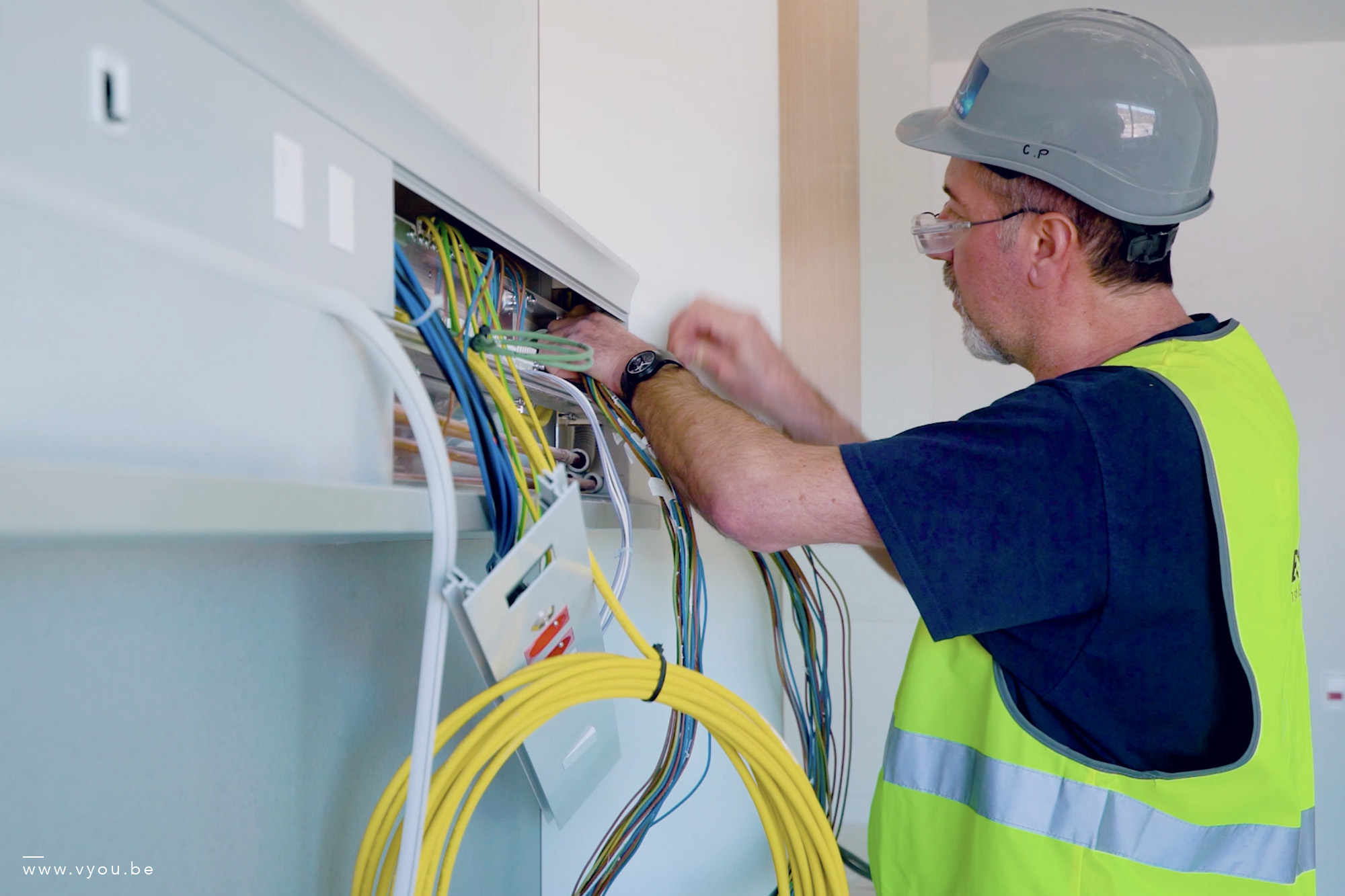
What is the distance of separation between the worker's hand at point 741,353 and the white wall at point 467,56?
0.29m

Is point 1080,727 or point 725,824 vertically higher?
point 1080,727

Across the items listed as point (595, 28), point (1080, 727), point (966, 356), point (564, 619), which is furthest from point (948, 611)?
point (966, 356)

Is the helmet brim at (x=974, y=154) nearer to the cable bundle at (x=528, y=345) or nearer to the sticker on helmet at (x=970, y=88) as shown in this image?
the sticker on helmet at (x=970, y=88)

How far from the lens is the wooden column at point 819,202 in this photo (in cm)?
139

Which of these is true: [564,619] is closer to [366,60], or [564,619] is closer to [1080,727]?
[366,60]

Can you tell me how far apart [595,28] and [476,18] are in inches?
11.0

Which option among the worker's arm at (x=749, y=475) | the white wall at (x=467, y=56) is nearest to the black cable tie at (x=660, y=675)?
the worker's arm at (x=749, y=475)

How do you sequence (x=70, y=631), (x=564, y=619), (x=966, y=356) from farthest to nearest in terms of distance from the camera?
(x=966, y=356), (x=564, y=619), (x=70, y=631)

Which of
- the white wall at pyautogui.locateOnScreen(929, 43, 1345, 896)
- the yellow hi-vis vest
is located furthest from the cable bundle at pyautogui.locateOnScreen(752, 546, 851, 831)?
the white wall at pyautogui.locateOnScreen(929, 43, 1345, 896)

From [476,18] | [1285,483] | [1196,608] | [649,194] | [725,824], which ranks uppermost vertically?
[476,18]

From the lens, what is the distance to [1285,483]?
2.95 feet

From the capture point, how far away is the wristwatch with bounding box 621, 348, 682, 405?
1.07 metres

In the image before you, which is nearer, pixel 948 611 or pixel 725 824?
→ pixel 948 611

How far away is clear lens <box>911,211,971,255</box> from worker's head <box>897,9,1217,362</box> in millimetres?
23
